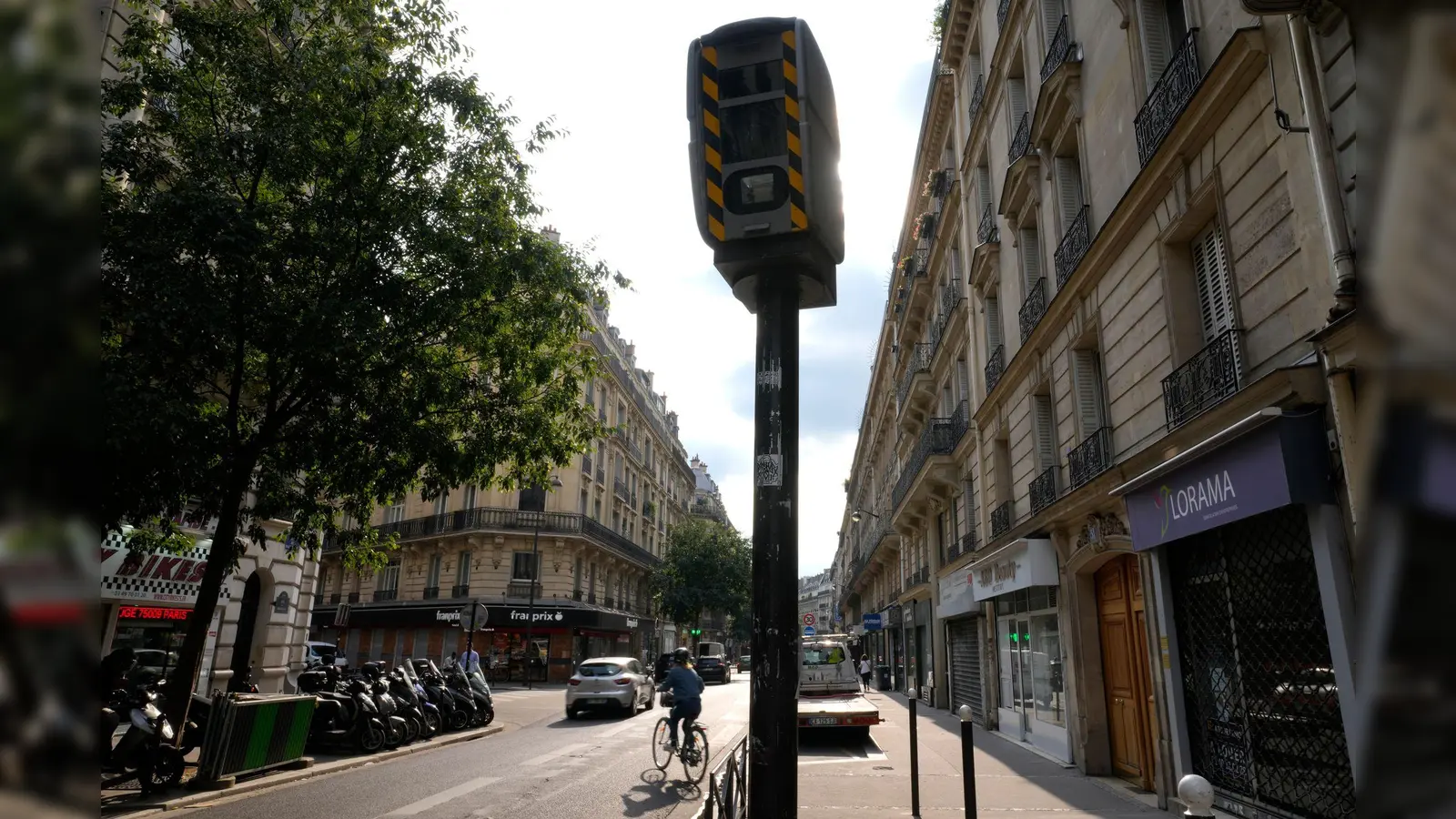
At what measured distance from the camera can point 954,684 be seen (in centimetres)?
2227

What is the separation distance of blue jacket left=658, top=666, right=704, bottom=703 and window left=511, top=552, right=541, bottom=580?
1165 inches

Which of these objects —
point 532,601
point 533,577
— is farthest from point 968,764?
point 532,601

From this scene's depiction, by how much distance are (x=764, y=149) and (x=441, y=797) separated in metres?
9.20

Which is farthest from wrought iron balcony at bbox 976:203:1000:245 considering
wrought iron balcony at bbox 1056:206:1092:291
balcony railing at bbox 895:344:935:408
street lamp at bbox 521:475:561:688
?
street lamp at bbox 521:475:561:688

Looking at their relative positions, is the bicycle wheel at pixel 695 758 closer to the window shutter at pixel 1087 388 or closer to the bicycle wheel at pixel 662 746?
the bicycle wheel at pixel 662 746

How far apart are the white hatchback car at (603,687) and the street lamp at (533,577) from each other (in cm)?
1512

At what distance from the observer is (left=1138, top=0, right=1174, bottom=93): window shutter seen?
1030 cm

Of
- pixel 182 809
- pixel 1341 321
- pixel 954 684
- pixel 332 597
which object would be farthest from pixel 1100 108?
pixel 332 597

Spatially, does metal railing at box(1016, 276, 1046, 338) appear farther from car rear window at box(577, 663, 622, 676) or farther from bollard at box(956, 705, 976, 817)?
car rear window at box(577, 663, 622, 676)

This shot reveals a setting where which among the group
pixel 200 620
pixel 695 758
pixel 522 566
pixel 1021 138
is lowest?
pixel 695 758

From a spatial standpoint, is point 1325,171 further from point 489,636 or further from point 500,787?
point 489,636

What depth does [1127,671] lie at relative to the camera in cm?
1132

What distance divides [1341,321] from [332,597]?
48.7 m

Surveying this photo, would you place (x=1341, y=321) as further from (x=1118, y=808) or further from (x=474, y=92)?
(x=474, y=92)
